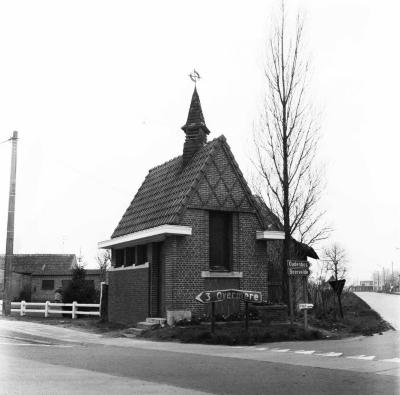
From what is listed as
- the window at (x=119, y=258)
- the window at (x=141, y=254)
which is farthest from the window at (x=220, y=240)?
the window at (x=119, y=258)

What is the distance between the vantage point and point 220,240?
898 inches

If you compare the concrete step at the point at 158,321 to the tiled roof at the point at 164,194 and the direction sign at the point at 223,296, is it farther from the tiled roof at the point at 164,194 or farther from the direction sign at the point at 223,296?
the tiled roof at the point at 164,194

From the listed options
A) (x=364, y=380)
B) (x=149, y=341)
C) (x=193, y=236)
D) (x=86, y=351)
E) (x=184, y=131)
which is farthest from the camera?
(x=184, y=131)

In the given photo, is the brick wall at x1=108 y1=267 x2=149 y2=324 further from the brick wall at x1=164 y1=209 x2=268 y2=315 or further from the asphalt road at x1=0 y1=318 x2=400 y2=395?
the asphalt road at x1=0 y1=318 x2=400 y2=395

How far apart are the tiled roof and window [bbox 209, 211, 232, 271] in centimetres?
162

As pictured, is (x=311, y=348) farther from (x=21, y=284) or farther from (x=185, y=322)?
(x=21, y=284)

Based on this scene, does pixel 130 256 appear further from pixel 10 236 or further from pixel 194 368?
pixel 194 368

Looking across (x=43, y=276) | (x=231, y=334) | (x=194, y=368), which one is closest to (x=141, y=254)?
(x=231, y=334)

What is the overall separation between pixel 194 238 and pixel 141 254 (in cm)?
317

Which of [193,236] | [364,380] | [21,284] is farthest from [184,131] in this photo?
[21,284]

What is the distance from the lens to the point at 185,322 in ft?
66.1

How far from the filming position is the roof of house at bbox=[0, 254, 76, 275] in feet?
234

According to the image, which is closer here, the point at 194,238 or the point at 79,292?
the point at 194,238

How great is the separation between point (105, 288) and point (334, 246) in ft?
166
